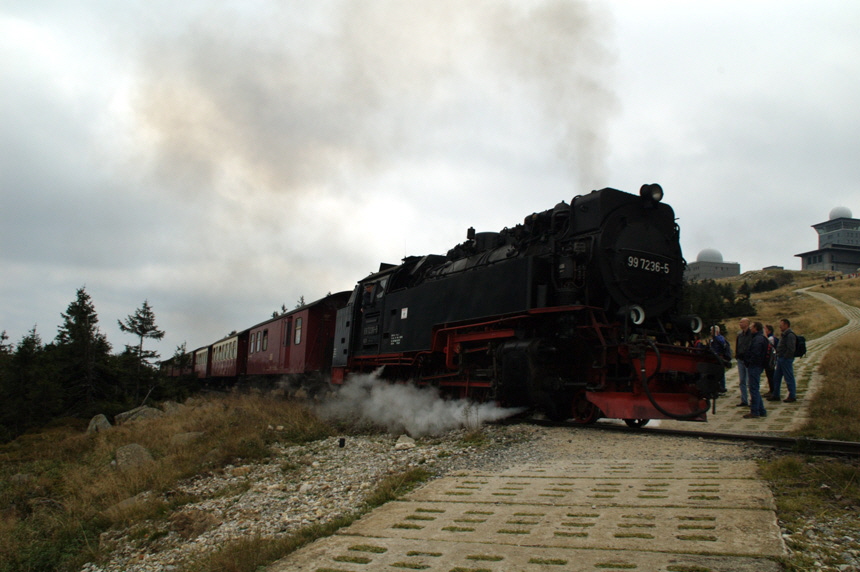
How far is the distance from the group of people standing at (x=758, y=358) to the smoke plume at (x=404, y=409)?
156 inches

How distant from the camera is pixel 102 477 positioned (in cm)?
1058

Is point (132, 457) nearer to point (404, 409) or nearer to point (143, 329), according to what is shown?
point (404, 409)

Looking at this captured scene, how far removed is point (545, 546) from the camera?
13.1 feet

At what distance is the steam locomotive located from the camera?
8.66 metres

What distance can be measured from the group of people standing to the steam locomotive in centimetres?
153

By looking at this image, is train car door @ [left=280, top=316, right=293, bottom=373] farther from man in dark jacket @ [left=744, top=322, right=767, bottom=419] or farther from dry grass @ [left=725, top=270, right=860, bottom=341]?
dry grass @ [left=725, top=270, right=860, bottom=341]

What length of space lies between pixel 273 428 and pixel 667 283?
7906 millimetres

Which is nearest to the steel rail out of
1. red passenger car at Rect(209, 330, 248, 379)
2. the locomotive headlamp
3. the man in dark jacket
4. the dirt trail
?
the dirt trail

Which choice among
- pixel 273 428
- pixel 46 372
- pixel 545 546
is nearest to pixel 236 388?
pixel 46 372

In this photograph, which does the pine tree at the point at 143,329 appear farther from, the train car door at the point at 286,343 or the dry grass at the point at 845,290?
the dry grass at the point at 845,290

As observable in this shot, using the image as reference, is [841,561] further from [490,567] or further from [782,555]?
[490,567]

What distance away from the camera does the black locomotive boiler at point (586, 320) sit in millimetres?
8656

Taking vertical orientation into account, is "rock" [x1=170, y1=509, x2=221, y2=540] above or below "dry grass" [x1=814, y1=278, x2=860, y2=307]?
below

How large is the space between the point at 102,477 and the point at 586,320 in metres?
8.79
